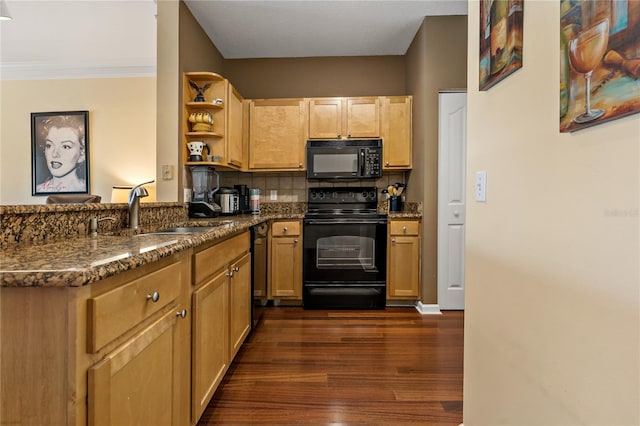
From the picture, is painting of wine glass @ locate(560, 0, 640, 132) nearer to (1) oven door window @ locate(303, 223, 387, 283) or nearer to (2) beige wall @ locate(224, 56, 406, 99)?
(1) oven door window @ locate(303, 223, 387, 283)

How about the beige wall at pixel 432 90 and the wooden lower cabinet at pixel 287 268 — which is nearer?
the beige wall at pixel 432 90

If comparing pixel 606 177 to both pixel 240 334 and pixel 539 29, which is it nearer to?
pixel 539 29

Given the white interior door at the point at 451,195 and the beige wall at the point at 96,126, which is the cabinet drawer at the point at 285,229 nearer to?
the white interior door at the point at 451,195

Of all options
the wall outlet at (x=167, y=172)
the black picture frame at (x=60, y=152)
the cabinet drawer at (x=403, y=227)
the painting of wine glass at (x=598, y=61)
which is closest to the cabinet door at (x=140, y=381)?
the painting of wine glass at (x=598, y=61)

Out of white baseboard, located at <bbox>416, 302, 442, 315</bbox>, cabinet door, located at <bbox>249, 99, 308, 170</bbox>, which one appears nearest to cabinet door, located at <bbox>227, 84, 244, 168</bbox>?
cabinet door, located at <bbox>249, 99, 308, 170</bbox>

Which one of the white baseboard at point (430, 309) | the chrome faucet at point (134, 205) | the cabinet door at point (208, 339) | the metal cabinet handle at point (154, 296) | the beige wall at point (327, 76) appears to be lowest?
the white baseboard at point (430, 309)

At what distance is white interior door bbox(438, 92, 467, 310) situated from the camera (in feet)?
9.82

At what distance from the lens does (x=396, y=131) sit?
131 inches

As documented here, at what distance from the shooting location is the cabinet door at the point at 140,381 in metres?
0.76

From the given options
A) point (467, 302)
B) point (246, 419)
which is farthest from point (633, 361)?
point (246, 419)

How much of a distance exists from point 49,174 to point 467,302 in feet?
16.1

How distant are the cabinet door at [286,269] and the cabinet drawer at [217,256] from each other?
3.34 ft

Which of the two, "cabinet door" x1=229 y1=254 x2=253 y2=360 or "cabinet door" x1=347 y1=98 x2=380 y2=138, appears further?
"cabinet door" x1=347 y1=98 x2=380 y2=138

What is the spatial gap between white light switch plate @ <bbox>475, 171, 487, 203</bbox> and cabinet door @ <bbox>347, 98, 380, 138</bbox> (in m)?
2.24
